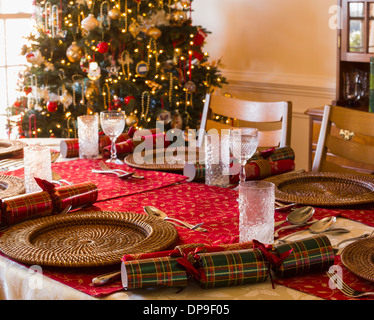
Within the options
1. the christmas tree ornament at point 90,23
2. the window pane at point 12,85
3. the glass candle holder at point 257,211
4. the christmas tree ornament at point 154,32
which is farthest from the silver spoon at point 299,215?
the window pane at point 12,85

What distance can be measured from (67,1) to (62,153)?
232 cm

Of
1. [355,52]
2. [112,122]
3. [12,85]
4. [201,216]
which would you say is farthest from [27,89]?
[201,216]

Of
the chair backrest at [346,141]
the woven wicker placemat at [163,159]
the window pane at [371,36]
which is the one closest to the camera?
the woven wicker placemat at [163,159]

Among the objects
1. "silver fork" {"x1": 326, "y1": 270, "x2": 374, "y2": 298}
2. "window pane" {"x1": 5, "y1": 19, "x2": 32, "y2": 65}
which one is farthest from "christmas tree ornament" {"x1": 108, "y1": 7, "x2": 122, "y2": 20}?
"silver fork" {"x1": 326, "y1": 270, "x2": 374, "y2": 298}

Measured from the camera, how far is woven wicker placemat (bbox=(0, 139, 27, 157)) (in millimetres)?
2041

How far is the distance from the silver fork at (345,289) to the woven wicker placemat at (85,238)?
32 cm

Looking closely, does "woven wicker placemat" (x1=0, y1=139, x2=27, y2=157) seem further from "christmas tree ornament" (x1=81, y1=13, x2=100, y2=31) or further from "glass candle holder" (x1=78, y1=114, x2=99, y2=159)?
"christmas tree ornament" (x1=81, y1=13, x2=100, y2=31)

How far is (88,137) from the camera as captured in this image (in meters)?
1.98

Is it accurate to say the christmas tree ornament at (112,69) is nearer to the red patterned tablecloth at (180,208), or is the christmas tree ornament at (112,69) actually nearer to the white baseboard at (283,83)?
the white baseboard at (283,83)

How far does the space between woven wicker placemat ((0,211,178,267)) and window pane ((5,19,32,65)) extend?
3641mm

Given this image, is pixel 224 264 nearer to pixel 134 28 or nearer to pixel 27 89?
pixel 134 28

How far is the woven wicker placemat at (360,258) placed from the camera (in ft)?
3.14
